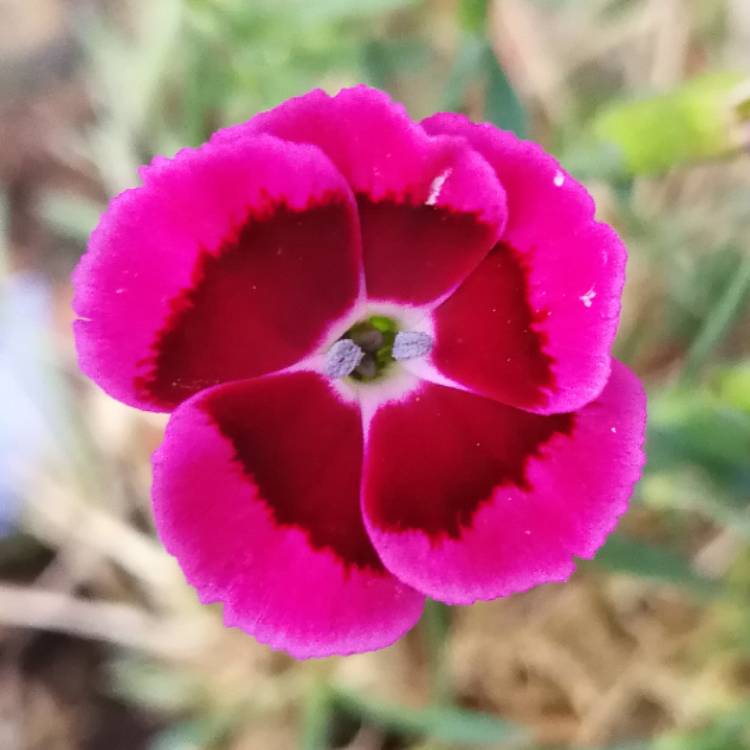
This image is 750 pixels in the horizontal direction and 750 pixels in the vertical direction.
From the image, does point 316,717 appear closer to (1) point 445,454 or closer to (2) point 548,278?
(1) point 445,454

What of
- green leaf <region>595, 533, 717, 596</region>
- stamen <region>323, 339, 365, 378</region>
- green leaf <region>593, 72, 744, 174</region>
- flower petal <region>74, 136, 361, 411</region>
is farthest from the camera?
green leaf <region>595, 533, 717, 596</region>

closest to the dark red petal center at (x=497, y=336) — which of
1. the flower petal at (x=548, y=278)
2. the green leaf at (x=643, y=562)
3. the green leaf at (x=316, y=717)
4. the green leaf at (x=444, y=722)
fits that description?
the flower petal at (x=548, y=278)

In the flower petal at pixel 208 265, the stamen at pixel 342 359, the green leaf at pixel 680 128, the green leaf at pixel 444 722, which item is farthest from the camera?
the green leaf at pixel 444 722

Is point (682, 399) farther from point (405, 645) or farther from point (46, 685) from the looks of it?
point (46, 685)

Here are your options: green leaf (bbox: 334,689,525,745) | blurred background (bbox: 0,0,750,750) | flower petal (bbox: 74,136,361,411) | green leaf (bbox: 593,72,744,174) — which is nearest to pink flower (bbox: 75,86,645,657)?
flower petal (bbox: 74,136,361,411)

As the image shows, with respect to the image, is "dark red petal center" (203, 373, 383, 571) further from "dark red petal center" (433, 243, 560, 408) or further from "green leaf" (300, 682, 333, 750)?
"green leaf" (300, 682, 333, 750)

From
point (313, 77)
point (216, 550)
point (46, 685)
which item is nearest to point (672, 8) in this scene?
point (313, 77)

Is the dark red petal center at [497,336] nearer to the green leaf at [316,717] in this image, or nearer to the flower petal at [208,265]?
the flower petal at [208,265]
